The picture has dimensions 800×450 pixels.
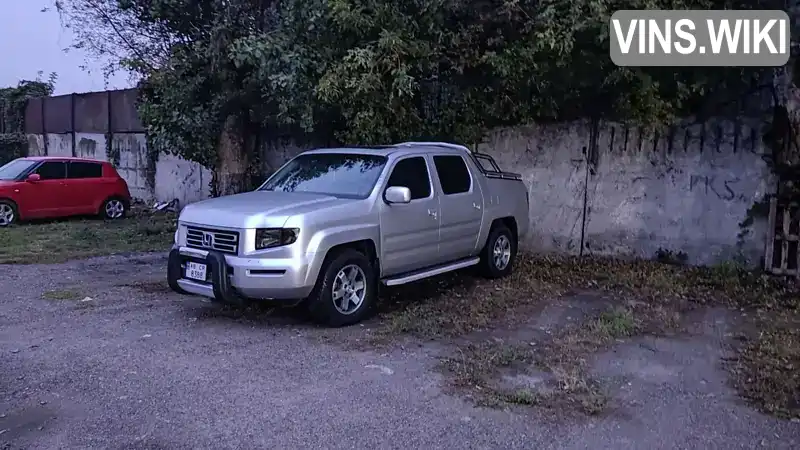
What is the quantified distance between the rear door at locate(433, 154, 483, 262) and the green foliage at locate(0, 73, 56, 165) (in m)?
18.4

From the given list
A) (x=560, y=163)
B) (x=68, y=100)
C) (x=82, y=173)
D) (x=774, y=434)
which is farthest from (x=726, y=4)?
(x=68, y=100)

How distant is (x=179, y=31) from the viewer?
11.6m

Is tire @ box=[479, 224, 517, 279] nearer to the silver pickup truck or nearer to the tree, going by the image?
the silver pickup truck

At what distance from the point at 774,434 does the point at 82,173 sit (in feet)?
46.2

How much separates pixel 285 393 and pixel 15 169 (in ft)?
39.2

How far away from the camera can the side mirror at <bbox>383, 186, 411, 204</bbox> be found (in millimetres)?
7062

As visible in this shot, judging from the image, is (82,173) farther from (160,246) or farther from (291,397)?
(291,397)

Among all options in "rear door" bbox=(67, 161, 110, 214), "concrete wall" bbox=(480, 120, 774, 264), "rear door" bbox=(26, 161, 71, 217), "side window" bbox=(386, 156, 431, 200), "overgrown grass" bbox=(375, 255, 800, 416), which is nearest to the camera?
"overgrown grass" bbox=(375, 255, 800, 416)

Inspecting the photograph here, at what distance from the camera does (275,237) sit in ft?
21.0

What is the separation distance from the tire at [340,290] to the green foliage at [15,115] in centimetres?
1904

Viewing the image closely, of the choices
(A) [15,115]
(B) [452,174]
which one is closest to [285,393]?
(B) [452,174]

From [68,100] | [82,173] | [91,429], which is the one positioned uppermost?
[68,100]

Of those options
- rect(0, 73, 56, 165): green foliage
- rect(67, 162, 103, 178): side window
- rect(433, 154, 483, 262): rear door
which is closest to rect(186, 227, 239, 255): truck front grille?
rect(433, 154, 483, 262): rear door

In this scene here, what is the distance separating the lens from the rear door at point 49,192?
46.9 ft
